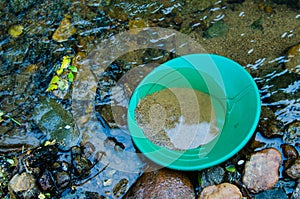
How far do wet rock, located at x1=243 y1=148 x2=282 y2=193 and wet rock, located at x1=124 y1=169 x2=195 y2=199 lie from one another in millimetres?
528

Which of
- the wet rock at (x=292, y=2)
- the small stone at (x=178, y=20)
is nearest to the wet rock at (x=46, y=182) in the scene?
the small stone at (x=178, y=20)

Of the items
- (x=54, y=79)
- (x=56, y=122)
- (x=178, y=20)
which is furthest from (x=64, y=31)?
(x=178, y=20)

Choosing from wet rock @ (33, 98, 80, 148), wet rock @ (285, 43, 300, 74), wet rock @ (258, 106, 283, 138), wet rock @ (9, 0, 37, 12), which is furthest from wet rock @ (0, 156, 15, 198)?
wet rock @ (285, 43, 300, 74)

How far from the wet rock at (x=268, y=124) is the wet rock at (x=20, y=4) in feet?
10.9

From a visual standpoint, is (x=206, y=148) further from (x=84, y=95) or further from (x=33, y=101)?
(x=33, y=101)

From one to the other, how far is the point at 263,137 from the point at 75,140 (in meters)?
1.87

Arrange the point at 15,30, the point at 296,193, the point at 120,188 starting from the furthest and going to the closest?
the point at 15,30 → the point at 120,188 → the point at 296,193

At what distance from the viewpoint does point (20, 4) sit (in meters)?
4.62

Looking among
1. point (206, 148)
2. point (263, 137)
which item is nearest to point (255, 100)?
point (263, 137)

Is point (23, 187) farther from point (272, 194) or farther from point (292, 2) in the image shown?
point (292, 2)

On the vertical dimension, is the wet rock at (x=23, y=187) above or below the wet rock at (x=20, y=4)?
below

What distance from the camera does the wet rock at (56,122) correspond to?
11.5 feet

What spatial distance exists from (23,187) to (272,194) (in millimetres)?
2243

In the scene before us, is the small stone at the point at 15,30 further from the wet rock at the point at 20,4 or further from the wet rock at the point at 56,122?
the wet rock at the point at 56,122
